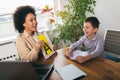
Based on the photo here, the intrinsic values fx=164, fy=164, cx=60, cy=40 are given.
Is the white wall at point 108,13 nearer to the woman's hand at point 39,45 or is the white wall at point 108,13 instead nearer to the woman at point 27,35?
the woman at point 27,35

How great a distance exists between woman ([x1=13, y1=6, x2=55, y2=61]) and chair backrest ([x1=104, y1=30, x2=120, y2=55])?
0.91 m

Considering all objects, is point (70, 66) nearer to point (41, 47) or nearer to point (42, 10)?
point (41, 47)

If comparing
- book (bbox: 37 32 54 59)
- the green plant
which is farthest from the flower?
book (bbox: 37 32 54 59)

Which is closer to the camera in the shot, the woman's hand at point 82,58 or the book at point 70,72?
the book at point 70,72

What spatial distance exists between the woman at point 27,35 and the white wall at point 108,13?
131 centimetres

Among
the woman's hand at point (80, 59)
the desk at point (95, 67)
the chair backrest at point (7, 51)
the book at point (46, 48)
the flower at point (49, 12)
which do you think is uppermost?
the flower at point (49, 12)

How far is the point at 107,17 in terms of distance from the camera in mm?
2701

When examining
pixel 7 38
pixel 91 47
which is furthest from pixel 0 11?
pixel 91 47

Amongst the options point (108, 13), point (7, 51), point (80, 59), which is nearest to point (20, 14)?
point (7, 51)

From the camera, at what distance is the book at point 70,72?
4.32 feet

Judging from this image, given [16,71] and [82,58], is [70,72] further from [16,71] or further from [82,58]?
[16,71]

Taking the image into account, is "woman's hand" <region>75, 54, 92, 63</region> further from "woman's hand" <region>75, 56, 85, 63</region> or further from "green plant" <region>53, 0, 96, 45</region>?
"green plant" <region>53, 0, 96, 45</region>

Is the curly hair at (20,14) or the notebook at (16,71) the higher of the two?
the curly hair at (20,14)

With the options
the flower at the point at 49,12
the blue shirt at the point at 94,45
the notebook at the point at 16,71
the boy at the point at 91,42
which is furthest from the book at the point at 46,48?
the flower at the point at 49,12
